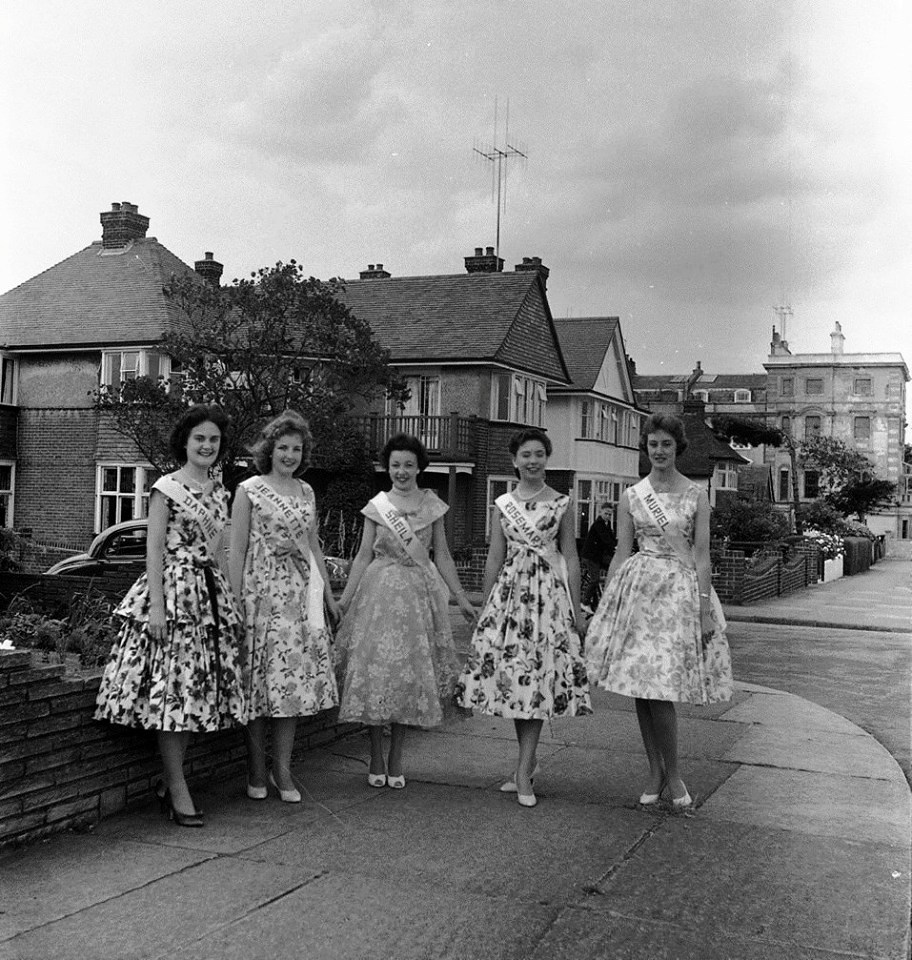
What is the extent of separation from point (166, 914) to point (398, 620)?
229cm

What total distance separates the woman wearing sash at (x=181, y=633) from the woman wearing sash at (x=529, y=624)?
137cm

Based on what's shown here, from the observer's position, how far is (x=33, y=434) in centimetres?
3172

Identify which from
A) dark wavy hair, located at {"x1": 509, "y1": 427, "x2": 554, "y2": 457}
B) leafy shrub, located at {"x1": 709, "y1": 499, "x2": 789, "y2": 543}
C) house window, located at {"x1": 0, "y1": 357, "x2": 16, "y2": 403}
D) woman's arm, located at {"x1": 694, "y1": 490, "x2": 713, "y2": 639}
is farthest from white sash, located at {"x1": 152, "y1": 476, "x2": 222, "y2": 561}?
house window, located at {"x1": 0, "y1": 357, "x2": 16, "y2": 403}

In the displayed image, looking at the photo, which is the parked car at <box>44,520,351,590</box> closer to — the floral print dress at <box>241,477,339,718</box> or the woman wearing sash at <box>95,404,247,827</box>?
the floral print dress at <box>241,477,339,718</box>

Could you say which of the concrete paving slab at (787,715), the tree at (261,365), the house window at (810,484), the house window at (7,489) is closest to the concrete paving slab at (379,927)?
the concrete paving slab at (787,715)

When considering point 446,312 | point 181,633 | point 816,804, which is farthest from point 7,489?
point 816,804

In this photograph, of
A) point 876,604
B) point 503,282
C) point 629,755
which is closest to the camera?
point 629,755

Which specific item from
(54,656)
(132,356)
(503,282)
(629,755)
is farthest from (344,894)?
(503,282)

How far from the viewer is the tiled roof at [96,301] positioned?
101ft

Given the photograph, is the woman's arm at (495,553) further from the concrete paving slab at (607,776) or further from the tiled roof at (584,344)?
the tiled roof at (584,344)

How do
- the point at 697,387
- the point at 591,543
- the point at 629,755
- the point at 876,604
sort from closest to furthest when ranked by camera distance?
the point at 629,755
the point at 591,543
the point at 876,604
the point at 697,387

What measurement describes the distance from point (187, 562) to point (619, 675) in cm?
227

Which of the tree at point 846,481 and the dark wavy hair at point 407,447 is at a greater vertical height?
the tree at point 846,481

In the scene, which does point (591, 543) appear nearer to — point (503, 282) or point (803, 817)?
point (803, 817)
